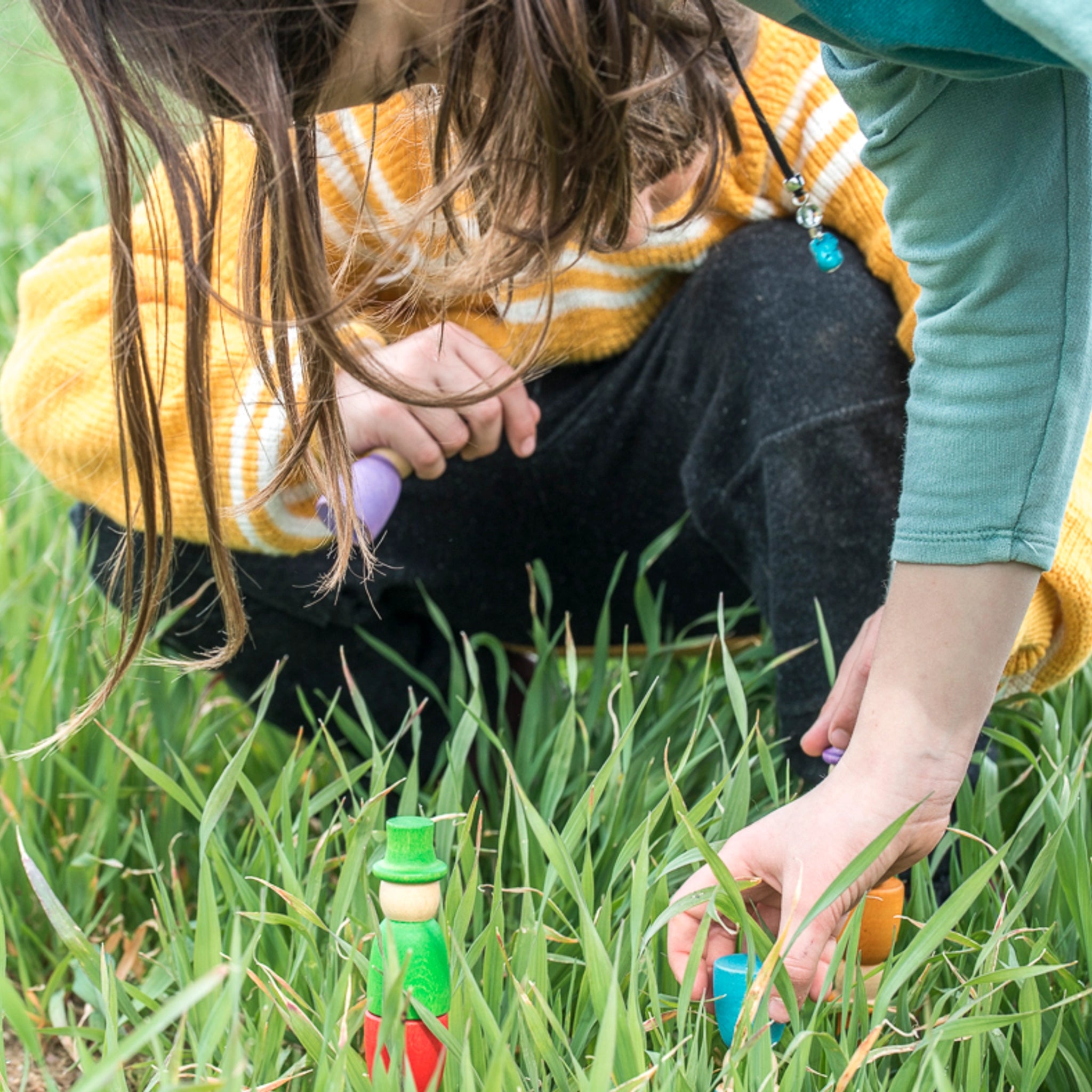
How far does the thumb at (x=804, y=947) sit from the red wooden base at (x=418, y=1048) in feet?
0.57

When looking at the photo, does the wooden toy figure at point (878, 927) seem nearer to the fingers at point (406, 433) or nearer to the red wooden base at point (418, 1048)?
the red wooden base at point (418, 1048)

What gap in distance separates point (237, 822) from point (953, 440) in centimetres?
63

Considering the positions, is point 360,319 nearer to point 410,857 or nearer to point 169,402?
point 169,402

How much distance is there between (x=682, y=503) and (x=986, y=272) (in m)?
0.50

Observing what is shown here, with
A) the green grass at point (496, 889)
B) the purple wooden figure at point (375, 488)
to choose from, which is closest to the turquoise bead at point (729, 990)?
the green grass at point (496, 889)

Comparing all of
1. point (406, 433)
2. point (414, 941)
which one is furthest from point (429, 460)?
point (414, 941)

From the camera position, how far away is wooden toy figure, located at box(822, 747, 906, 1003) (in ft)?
2.36

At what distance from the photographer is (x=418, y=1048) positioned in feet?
2.12

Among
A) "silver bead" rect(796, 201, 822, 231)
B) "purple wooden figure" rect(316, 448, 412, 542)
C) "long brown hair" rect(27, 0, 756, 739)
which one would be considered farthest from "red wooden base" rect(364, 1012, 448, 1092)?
"silver bead" rect(796, 201, 822, 231)

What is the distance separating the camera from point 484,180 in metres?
0.72

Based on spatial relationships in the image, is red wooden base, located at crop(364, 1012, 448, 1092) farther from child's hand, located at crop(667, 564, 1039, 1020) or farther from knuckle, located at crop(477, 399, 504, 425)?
knuckle, located at crop(477, 399, 504, 425)

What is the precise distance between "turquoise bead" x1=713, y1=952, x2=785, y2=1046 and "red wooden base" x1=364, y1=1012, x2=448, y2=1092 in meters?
0.14

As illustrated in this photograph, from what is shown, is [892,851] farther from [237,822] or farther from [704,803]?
[237,822]

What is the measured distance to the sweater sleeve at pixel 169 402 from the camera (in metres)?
0.97
